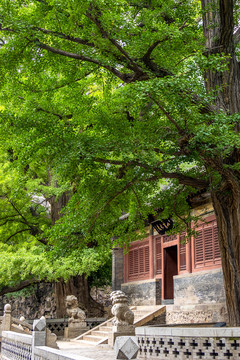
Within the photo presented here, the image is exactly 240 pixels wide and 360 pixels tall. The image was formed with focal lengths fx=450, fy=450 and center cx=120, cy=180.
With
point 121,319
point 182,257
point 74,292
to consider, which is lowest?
point 121,319

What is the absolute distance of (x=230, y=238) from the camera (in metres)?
9.70

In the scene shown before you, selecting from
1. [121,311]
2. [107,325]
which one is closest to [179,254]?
[121,311]

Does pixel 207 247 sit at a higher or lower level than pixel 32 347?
higher

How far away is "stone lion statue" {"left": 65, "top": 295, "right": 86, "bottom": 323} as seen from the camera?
1708 centimetres

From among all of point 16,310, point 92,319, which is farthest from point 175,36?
point 16,310

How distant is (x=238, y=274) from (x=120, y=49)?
5.20 m

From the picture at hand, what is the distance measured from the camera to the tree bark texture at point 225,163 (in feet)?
30.7

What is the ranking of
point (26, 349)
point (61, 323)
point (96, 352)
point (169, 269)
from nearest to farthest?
point (26, 349), point (96, 352), point (169, 269), point (61, 323)

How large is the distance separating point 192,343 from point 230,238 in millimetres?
3081

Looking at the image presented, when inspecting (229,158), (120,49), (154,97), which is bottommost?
(229,158)

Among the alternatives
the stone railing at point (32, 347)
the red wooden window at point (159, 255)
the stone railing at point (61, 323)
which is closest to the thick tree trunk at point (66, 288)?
the stone railing at point (61, 323)

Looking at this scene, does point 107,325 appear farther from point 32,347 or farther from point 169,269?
point 32,347

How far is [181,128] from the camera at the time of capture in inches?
349

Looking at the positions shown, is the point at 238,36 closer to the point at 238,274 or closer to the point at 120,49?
the point at 120,49
